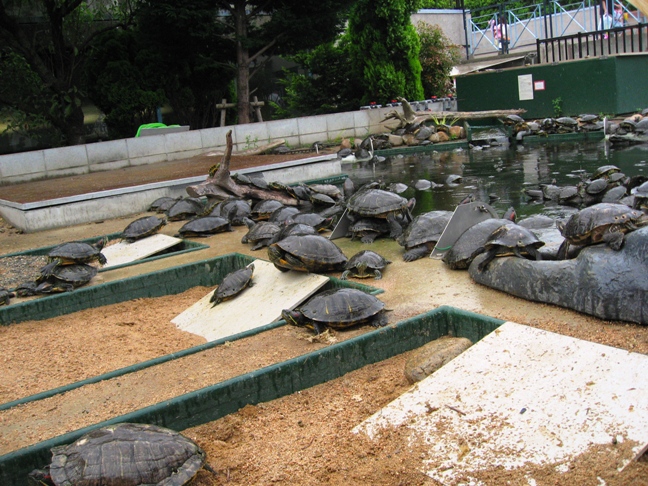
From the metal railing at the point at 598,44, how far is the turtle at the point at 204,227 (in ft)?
51.8

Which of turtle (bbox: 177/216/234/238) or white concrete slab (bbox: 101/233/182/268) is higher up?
turtle (bbox: 177/216/234/238)

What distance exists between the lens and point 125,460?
3025mm

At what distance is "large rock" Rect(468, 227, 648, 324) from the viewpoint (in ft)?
14.3

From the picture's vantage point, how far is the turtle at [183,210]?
33.3ft

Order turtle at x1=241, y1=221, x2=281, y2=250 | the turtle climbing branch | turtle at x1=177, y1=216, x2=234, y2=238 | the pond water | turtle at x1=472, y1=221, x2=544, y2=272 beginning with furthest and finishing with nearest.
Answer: the turtle climbing branch
the pond water
turtle at x1=177, y1=216, x2=234, y2=238
turtle at x1=241, y1=221, x2=281, y2=250
turtle at x1=472, y1=221, x2=544, y2=272

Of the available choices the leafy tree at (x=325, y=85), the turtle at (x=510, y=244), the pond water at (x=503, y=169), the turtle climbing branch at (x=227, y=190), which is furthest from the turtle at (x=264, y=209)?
the leafy tree at (x=325, y=85)

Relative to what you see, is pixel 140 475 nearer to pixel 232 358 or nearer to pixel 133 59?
pixel 232 358

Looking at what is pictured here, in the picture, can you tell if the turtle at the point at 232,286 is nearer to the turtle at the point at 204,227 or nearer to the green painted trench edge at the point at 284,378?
the green painted trench edge at the point at 284,378

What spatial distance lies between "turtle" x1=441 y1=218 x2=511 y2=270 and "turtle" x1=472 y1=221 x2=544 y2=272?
0.80 ft

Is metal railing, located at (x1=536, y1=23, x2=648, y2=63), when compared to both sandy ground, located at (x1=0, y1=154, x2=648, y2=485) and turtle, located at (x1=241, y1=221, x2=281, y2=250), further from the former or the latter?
sandy ground, located at (x1=0, y1=154, x2=648, y2=485)

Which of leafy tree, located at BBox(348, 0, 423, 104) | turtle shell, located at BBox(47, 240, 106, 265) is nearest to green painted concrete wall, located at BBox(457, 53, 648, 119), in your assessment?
leafy tree, located at BBox(348, 0, 423, 104)

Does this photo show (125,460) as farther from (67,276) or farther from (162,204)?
(162,204)

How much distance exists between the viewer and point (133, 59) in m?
19.6

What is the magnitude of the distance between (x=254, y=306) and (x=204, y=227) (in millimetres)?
3035
